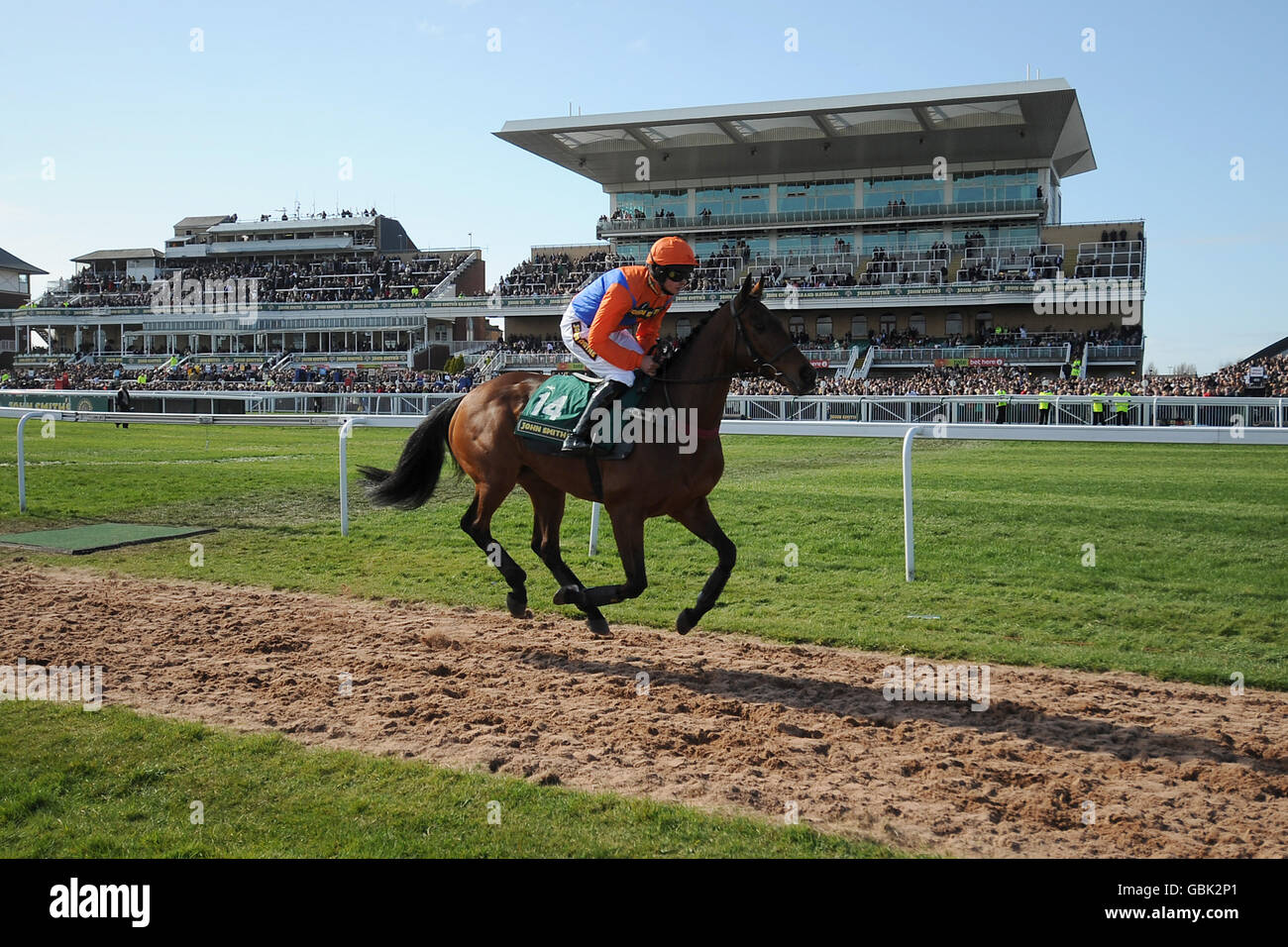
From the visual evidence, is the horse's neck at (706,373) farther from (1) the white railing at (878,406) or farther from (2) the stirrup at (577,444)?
(1) the white railing at (878,406)

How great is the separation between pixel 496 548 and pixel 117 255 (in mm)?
79961

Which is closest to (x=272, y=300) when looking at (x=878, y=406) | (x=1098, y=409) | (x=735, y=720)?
(x=878, y=406)

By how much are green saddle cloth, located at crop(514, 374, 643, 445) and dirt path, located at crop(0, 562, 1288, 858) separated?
55.3 inches

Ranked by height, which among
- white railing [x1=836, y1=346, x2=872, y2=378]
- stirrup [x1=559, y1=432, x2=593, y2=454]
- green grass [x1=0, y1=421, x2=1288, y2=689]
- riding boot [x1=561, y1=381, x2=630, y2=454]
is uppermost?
white railing [x1=836, y1=346, x2=872, y2=378]

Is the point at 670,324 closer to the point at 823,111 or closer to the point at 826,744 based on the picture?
the point at 823,111

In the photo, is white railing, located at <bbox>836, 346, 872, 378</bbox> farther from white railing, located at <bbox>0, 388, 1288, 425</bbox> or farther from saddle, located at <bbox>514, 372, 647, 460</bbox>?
saddle, located at <bbox>514, 372, 647, 460</bbox>

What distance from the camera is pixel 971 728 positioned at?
485cm

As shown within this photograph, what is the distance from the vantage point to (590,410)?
19.7 ft

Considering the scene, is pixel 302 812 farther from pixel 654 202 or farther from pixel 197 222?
pixel 197 222

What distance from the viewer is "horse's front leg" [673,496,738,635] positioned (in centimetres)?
590

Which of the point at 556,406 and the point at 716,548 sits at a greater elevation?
the point at 556,406

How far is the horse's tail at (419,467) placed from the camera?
7.62 meters

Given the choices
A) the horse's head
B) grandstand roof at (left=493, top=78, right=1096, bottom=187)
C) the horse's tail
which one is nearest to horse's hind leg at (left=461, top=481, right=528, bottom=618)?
the horse's tail
